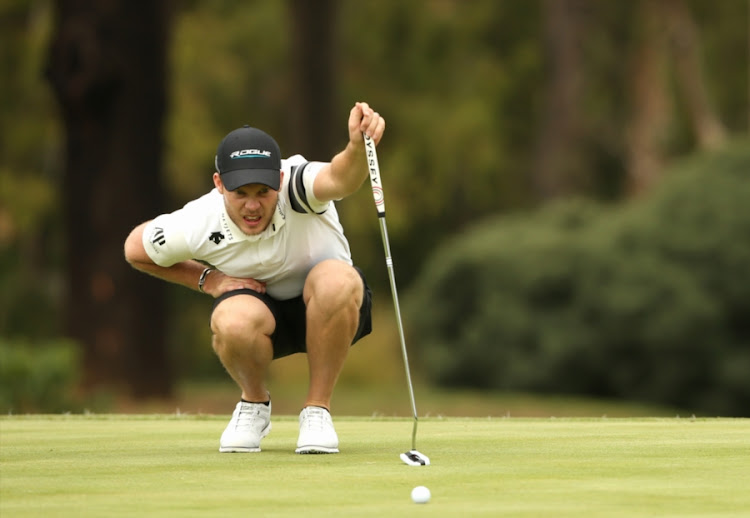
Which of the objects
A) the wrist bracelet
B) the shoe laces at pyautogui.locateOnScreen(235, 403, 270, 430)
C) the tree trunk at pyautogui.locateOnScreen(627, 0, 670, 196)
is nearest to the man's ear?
the wrist bracelet

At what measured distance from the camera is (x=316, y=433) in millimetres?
5836

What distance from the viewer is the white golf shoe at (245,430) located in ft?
19.5

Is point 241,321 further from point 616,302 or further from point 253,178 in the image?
point 616,302

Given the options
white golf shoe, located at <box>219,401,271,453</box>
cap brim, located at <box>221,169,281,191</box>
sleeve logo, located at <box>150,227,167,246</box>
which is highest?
cap brim, located at <box>221,169,281,191</box>

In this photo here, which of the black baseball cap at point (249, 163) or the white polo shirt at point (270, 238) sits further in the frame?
the white polo shirt at point (270, 238)

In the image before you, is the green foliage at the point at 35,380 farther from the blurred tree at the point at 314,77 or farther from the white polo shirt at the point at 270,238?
the blurred tree at the point at 314,77

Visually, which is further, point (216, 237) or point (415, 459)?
point (216, 237)

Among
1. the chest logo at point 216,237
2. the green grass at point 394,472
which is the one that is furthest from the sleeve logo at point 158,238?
the green grass at point 394,472

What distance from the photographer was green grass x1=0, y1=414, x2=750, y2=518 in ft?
13.7

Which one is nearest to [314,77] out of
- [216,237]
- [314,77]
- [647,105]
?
[314,77]

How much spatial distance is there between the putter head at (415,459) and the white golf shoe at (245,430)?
892 mm

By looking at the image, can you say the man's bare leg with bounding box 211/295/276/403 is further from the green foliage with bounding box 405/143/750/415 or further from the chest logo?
the green foliage with bounding box 405/143/750/415

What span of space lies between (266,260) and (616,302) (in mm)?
10719

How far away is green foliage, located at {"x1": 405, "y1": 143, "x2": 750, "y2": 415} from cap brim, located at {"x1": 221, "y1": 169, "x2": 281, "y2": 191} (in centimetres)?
1076
